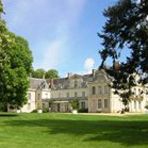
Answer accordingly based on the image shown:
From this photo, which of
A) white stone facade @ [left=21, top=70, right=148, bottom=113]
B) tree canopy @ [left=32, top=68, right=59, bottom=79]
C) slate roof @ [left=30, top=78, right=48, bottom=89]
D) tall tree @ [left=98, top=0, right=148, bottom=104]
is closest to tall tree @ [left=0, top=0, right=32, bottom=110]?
tall tree @ [left=98, top=0, right=148, bottom=104]

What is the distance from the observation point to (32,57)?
213 ft

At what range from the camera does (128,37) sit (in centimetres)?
3406

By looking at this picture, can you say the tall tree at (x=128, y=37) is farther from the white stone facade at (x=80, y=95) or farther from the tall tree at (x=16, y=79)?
the white stone facade at (x=80, y=95)

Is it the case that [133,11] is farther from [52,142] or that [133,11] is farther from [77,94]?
[77,94]

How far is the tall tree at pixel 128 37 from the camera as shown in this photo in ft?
110

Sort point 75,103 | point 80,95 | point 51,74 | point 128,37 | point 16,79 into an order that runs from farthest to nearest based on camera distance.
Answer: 1. point 51,74
2. point 80,95
3. point 75,103
4. point 16,79
5. point 128,37

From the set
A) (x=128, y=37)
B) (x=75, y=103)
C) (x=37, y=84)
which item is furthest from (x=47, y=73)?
(x=128, y=37)

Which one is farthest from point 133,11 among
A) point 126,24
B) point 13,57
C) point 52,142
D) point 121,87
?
point 13,57

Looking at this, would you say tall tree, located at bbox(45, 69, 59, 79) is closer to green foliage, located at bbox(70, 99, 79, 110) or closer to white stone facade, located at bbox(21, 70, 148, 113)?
white stone facade, located at bbox(21, 70, 148, 113)

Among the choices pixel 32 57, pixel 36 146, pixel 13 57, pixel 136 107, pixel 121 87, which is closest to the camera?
pixel 36 146

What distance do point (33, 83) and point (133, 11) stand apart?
80.3 meters

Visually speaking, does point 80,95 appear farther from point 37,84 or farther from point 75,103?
point 37,84

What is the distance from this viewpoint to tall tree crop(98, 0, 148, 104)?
33.5 metres

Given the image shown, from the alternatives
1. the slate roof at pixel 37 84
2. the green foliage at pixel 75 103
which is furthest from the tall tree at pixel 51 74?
the green foliage at pixel 75 103
